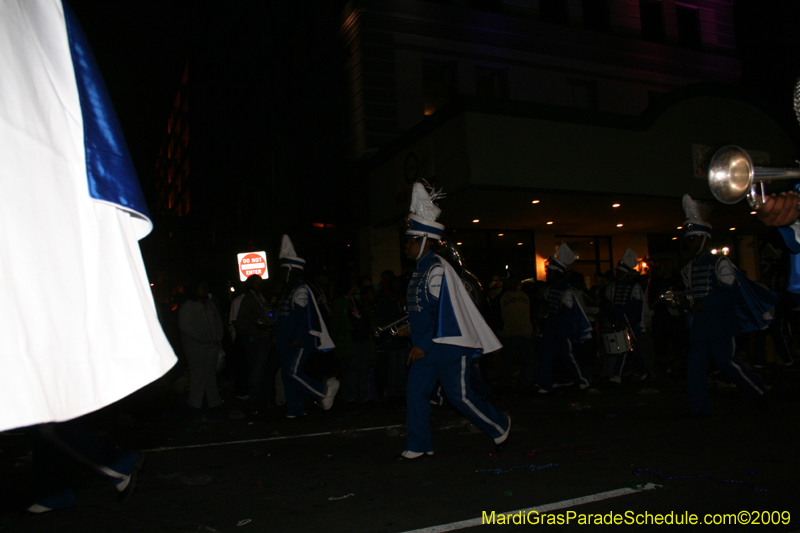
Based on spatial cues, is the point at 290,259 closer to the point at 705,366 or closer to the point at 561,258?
the point at 561,258

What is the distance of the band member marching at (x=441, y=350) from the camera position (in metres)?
5.07

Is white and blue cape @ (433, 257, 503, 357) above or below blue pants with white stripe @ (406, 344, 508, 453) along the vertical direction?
above

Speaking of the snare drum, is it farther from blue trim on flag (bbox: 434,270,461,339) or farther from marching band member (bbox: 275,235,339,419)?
blue trim on flag (bbox: 434,270,461,339)

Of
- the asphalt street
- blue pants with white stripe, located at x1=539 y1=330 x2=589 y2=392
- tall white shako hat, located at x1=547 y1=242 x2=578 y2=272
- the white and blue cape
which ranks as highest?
tall white shako hat, located at x1=547 y1=242 x2=578 y2=272

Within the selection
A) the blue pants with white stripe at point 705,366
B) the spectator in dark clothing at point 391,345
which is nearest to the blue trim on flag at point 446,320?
the blue pants with white stripe at point 705,366

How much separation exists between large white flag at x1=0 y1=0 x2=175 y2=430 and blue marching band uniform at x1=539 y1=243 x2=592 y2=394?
8516 mm

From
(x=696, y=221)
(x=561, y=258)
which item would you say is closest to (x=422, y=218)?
(x=696, y=221)

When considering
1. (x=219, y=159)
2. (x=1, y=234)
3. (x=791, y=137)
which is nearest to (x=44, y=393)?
(x=1, y=234)

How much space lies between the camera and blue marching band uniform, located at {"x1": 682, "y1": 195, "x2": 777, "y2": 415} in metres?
6.50

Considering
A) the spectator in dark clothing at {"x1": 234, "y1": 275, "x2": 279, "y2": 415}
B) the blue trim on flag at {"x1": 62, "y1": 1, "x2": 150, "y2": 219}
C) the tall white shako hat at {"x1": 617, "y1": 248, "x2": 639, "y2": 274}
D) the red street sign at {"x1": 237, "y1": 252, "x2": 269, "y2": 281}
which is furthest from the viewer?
the red street sign at {"x1": 237, "y1": 252, "x2": 269, "y2": 281}

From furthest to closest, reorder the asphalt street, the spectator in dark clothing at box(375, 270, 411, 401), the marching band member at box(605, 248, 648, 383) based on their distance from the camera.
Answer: the marching band member at box(605, 248, 648, 383) → the spectator in dark clothing at box(375, 270, 411, 401) → the asphalt street

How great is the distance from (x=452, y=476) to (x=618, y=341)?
19.9 feet

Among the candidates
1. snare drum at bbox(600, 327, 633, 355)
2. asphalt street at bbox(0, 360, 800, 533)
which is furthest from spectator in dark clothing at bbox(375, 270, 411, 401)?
snare drum at bbox(600, 327, 633, 355)

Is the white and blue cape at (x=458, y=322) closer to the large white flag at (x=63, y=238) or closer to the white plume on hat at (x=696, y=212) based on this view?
the white plume on hat at (x=696, y=212)
